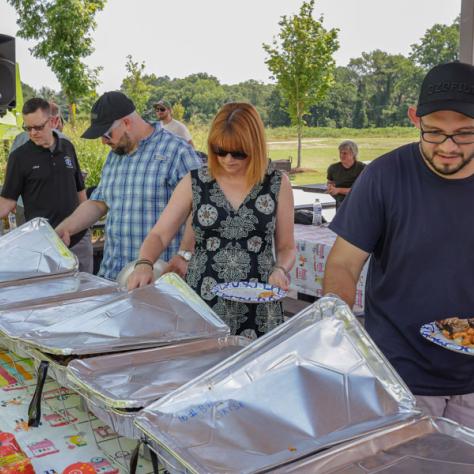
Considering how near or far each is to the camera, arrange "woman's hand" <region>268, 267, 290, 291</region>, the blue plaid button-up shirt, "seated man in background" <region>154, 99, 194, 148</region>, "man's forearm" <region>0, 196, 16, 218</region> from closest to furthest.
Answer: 1. "woman's hand" <region>268, 267, 290, 291</region>
2. the blue plaid button-up shirt
3. "man's forearm" <region>0, 196, 16, 218</region>
4. "seated man in background" <region>154, 99, 194, 148</region>

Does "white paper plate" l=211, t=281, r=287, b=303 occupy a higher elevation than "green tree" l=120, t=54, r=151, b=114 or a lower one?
lower

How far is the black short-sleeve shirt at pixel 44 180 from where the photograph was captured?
292cm

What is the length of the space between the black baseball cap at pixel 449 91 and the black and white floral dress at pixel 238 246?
71 centimetres

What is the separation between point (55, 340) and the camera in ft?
3.86

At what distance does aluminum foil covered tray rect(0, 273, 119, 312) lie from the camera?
59.3 inches

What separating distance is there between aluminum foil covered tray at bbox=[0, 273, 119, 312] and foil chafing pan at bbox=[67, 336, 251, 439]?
1.47 feet

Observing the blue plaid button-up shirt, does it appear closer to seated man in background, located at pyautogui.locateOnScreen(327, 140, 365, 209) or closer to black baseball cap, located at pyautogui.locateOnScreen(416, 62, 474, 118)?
black baseball cap, located at pyautogui.locateOnScreen(416, 62, 474, 118)

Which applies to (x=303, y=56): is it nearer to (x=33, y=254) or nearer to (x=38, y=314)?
(x=33, y=254)

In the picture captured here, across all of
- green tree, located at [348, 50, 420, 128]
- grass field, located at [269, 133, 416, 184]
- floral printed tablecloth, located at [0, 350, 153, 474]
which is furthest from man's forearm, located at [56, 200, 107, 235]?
green tree, located at [348, 50, 420, 128]

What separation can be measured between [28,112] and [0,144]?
12.5 ft

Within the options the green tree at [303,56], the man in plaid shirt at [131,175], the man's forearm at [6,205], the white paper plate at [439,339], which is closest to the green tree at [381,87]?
the green tree at [303,56]

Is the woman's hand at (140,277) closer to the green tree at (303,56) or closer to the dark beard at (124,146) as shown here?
the dark beard at (124,146)

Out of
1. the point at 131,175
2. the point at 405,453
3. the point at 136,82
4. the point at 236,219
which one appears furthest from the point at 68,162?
the point at 136,82

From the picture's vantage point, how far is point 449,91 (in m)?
1.17
